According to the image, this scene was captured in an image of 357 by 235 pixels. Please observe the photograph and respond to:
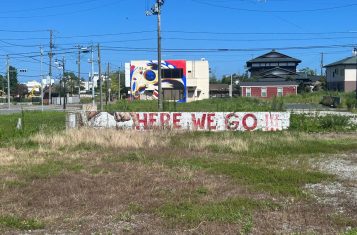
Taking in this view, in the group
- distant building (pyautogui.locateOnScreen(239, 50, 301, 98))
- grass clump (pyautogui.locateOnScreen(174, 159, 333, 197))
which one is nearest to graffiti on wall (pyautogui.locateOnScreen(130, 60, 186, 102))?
distant building (pyautogui.locateOnScreen(239, 50, 301, 98))

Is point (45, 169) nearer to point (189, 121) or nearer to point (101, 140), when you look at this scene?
point (101, 140)

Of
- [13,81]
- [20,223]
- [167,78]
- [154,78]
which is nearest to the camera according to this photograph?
[20,223]

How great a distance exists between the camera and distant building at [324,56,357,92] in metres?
71.7

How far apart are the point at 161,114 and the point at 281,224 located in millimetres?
19447

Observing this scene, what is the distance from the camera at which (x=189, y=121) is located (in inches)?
1062

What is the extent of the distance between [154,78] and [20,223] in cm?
8783

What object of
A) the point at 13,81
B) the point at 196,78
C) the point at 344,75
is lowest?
the point at 344,75

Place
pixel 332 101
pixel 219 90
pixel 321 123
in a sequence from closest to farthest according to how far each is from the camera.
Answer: pixel 321 123 < pixel 332 101 < pixel 219 90

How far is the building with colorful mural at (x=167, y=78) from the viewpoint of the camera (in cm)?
9550

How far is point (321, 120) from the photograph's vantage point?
2842 cm

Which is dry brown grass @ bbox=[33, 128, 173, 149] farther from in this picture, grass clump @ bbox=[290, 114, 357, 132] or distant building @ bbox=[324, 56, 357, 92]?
distant building @ bbox=[324, 56, 357, 92]

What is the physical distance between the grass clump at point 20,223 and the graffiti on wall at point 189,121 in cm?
1830

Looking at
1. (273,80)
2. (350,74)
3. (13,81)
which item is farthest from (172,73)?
(13,81)

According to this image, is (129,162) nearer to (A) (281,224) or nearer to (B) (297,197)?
(B) (297,197)
